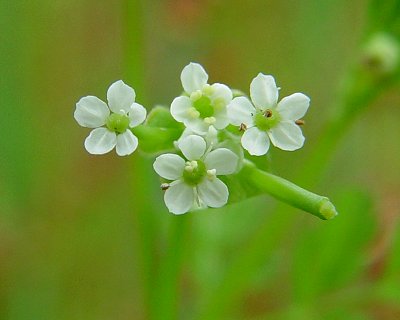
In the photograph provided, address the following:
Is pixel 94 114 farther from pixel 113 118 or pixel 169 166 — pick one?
pixel 169 166

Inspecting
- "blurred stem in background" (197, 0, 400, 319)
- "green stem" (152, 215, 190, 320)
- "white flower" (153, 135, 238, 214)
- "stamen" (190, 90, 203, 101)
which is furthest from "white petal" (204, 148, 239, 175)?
"blurred stem in background" (197, 0, 400, 319)

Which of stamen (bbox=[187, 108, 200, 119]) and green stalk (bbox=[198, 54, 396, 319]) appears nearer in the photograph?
stamen (bbox=[187, 108, 200, 119])

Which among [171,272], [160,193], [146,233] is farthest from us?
[160,193]

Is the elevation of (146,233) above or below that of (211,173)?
above

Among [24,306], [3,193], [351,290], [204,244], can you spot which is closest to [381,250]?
[351,290]

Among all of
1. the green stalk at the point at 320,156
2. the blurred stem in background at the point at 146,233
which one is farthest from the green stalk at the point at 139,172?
the green stalk at the point at 320,156

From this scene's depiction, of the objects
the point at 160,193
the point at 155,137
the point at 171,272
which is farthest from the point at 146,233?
the point at 160,193

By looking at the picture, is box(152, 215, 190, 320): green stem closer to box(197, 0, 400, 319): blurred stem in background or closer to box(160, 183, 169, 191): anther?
box(160, 183, 169, 191): anther
